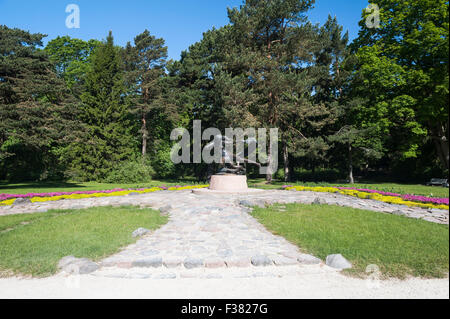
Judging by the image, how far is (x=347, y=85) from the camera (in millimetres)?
24531

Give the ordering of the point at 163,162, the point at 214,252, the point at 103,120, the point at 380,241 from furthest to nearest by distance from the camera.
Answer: the point at 163,162 → the point at 103,120 → the point at 214,252 → the point at 380,241

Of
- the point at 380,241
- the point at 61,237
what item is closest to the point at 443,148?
the point at 380,241

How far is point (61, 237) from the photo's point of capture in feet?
17.8

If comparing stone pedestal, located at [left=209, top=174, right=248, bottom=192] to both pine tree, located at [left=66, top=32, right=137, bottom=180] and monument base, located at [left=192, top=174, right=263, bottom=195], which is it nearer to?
monument base, located at [left=192, top=174, right=263, bottom=195]

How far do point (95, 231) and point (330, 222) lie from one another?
573cm

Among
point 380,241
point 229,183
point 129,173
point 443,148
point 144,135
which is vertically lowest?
point 129,173

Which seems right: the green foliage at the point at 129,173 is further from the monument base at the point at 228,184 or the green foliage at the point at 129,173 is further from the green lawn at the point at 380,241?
the green lawn at the point at 380,241

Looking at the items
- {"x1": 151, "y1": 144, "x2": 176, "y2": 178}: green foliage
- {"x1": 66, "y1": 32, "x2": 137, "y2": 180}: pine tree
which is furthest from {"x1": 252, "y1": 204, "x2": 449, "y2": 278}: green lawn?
{"x1": 66, "y1": 32, "x2": 137, "y2": 180}: pine tree

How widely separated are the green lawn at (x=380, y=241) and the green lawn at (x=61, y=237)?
3.63 m

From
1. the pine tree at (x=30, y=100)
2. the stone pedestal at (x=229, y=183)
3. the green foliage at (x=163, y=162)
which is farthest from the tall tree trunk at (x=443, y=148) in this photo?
the green foliage at (x=163, y=162)

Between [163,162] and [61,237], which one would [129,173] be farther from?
[61,237]

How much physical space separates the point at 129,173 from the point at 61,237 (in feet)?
70.9

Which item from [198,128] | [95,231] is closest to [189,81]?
[198,128]

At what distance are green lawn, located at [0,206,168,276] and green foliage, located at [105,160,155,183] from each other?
18.0m
